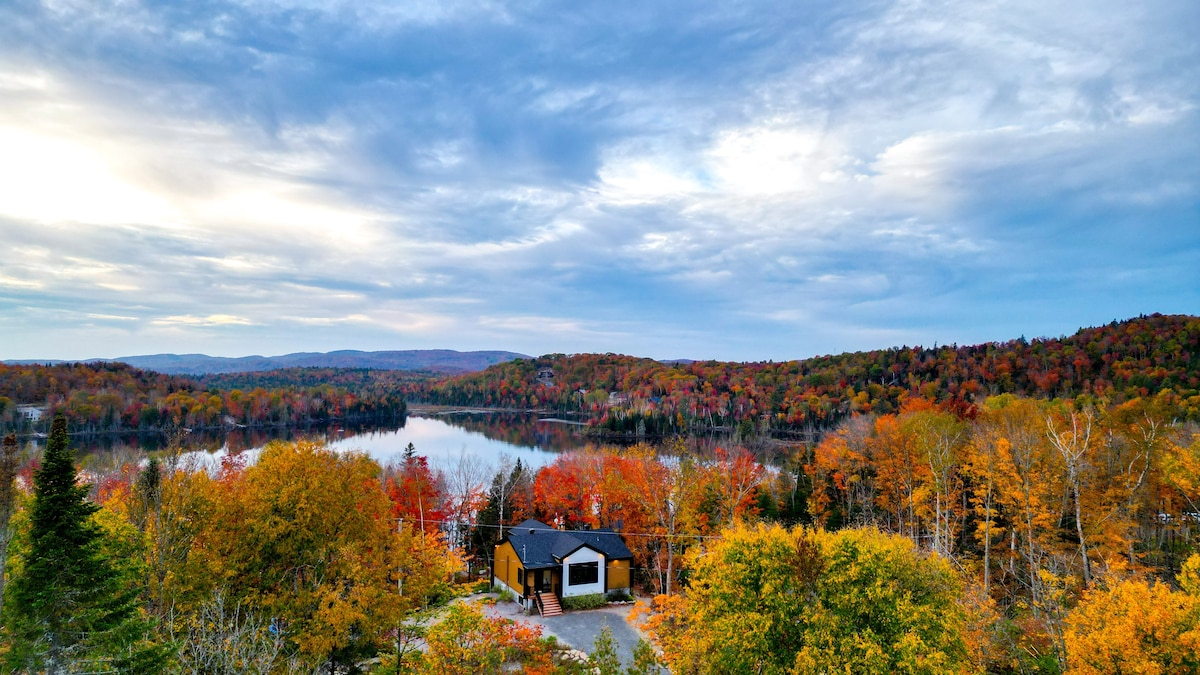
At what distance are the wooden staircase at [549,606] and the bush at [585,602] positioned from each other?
474 mm

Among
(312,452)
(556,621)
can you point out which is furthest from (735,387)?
(312,452)

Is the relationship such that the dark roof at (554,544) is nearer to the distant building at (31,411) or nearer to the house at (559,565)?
the house at (559,565)

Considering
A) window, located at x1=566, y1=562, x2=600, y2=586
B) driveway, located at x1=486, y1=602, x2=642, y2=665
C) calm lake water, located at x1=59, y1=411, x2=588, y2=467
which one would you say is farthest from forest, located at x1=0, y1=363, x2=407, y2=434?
window, located at x1=566, y1=562, x2=600, y2=586

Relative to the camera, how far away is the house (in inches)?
995

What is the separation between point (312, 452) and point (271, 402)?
12032cm

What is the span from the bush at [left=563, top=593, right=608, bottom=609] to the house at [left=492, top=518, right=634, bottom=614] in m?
0.28

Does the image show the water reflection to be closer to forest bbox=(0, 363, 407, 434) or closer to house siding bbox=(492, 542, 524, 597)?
forest bbox=(0, 363, 407, 434)

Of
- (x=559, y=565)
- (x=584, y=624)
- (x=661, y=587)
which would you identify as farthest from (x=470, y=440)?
(x=584, y=624)

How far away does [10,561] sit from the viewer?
13617 millimetres

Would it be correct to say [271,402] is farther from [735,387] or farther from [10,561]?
[10,561]

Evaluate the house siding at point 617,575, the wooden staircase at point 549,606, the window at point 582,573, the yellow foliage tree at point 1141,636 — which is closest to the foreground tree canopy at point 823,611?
the yellow foliage tree at point 1141,636

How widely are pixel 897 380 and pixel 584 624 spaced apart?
324ft

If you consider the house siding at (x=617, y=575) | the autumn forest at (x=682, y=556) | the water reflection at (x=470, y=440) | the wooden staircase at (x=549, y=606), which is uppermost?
the autumn forest at (x=682, y=556)

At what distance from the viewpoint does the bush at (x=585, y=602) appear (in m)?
25.3
